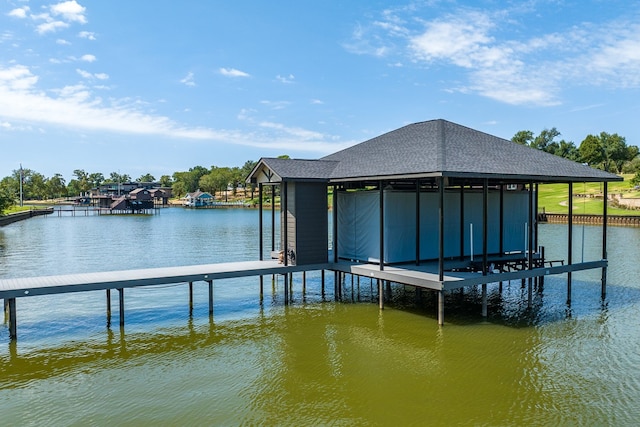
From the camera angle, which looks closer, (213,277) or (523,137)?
(213,277)

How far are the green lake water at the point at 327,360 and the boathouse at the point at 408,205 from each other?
4.75 feet

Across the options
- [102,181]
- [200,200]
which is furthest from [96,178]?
[200,200]

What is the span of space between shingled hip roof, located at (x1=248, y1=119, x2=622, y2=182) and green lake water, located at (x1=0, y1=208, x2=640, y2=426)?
14.6 ft

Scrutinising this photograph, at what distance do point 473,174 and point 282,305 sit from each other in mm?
7949

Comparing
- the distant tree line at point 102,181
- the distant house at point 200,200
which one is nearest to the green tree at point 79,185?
the distant tree line at point 102,181

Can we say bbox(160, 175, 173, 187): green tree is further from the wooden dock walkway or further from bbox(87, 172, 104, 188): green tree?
the wooden dock walkway

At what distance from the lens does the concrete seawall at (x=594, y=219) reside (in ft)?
174

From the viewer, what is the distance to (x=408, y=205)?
1714 centimetres

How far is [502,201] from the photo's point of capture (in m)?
18.5

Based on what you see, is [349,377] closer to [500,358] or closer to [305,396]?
[305,396]

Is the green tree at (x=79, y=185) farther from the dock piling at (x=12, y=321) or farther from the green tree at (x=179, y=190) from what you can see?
the dock piling at (x=12, y=321)

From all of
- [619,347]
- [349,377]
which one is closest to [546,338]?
[619,347]

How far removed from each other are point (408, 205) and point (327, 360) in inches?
281

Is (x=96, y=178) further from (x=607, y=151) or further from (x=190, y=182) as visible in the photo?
(x=607, y=151)
